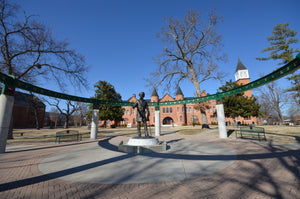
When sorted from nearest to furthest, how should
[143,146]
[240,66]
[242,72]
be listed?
[143,146] → [242,72] → [240,66]

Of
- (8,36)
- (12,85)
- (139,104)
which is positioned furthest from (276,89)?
(8,36)

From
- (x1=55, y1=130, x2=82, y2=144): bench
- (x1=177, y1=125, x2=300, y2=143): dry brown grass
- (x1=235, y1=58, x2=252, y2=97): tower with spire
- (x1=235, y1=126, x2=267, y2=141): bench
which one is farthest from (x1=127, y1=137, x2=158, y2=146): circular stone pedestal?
(x1=235, y1=58, x2=252, y2=97): tower with spire

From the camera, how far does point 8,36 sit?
1202cm

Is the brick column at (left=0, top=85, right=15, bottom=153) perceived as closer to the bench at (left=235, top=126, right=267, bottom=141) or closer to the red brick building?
the bench at (left=235, top=126, right=267, bottom=141)

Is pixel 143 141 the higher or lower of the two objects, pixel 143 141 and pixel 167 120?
the lower

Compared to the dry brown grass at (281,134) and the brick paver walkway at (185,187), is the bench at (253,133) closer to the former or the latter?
the dry brown grass at (281,134)

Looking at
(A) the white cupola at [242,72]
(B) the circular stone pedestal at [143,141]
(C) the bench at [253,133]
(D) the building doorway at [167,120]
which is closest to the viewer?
(B) the circular stone pedestal at [143,141]

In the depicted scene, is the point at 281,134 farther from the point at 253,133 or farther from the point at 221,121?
the point at 221,121

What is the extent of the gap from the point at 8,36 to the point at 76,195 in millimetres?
17434

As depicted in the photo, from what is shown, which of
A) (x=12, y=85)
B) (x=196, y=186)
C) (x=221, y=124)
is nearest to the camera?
(x=196, y=186)

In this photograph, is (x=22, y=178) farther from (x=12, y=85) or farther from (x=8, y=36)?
(x=8, y=36)

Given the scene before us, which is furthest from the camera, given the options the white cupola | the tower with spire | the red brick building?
the white cupola

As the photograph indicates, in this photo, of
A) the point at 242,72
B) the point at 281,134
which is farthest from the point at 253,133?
the point at 242,72

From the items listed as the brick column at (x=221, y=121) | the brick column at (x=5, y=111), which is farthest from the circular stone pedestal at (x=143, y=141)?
the brick column at (x=221, y=121)
